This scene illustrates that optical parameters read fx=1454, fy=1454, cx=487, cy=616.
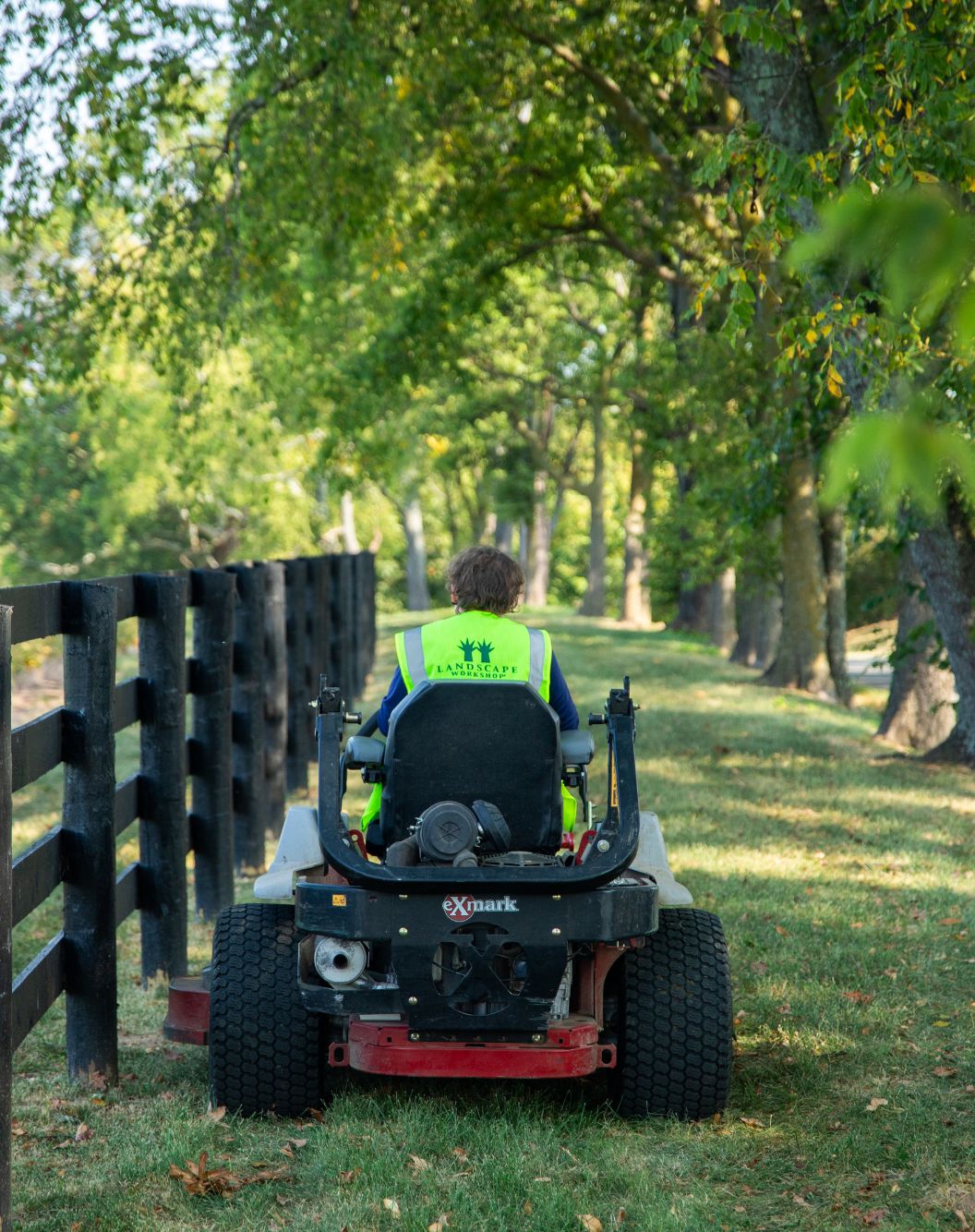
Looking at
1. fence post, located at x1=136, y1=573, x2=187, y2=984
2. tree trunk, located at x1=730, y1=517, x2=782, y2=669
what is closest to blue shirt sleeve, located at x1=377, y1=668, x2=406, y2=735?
fence post, located at x1=136, y1=573, x2=187, y2=984

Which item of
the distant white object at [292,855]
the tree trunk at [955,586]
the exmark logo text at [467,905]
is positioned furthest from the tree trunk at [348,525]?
the exmark logo text at [467,905]

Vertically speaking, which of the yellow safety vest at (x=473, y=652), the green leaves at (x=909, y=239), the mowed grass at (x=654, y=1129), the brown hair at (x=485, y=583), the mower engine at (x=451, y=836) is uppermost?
the green leaves at (x=909, y=239)

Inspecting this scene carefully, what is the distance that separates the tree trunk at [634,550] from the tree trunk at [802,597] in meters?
15.3

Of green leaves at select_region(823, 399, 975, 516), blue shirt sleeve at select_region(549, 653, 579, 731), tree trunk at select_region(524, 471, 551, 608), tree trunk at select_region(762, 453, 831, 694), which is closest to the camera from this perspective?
green leaves at select_region(823, 399, 975, 516)

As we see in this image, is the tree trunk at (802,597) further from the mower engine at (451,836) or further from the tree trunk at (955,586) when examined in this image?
the mower engine at (451,836)

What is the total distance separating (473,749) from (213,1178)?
56.4 inches

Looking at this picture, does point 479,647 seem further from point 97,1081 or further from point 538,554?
point 538,554

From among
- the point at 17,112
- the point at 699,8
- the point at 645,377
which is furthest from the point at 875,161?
the point at 645,377

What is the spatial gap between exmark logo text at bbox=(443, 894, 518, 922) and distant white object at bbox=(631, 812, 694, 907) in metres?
0.57

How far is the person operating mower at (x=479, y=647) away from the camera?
4.70 m

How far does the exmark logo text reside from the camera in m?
4.28

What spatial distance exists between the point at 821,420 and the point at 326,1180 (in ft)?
30.2

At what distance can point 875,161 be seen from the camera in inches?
235

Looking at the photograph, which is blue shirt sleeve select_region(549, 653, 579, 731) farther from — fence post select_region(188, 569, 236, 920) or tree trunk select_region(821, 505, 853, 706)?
tree trunk select_region(821, 505, 853, 706)
